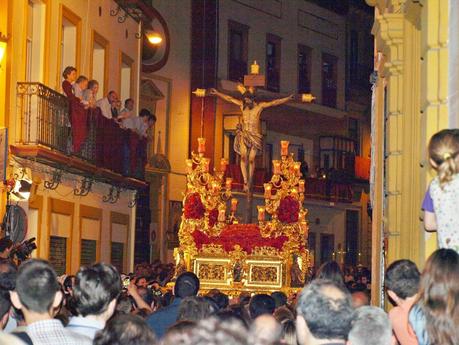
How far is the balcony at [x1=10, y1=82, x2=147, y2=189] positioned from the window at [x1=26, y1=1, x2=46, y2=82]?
662 millimetres

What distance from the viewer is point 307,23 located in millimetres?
50031

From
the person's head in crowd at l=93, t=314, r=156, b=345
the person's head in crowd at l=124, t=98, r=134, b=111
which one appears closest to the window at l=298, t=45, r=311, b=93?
the person's head in crowd at l=124, t=98, r=134, b=111

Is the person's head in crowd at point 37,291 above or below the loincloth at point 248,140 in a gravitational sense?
below

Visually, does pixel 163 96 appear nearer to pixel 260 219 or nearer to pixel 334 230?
pixel 334 230

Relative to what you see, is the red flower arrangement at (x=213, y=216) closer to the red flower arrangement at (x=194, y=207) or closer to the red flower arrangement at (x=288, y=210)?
the red flower arrangement at (x=194, y=207)

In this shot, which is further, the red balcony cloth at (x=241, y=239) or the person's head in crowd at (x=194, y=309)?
the red balcony cloth at (x=241, y=239)

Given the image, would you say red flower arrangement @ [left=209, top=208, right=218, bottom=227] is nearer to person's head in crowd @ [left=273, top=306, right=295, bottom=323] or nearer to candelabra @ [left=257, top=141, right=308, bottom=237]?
candelabra @ [left=257, top=141, right=308, bottom=237]

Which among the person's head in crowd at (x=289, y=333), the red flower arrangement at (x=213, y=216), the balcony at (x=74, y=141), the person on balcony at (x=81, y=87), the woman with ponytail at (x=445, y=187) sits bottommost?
the person's head in crowd at (x=289, y=333)

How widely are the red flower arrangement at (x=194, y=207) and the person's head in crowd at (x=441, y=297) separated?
53.8ft

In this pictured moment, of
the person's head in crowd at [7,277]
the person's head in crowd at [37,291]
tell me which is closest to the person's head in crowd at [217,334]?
the person's head in crowd at [37,291]

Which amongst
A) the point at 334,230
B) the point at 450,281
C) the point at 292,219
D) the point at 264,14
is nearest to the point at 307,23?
the point at 264,14

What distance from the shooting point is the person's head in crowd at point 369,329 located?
675 cm

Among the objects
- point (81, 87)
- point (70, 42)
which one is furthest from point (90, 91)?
point (70, 42)

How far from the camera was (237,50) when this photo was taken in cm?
4606
